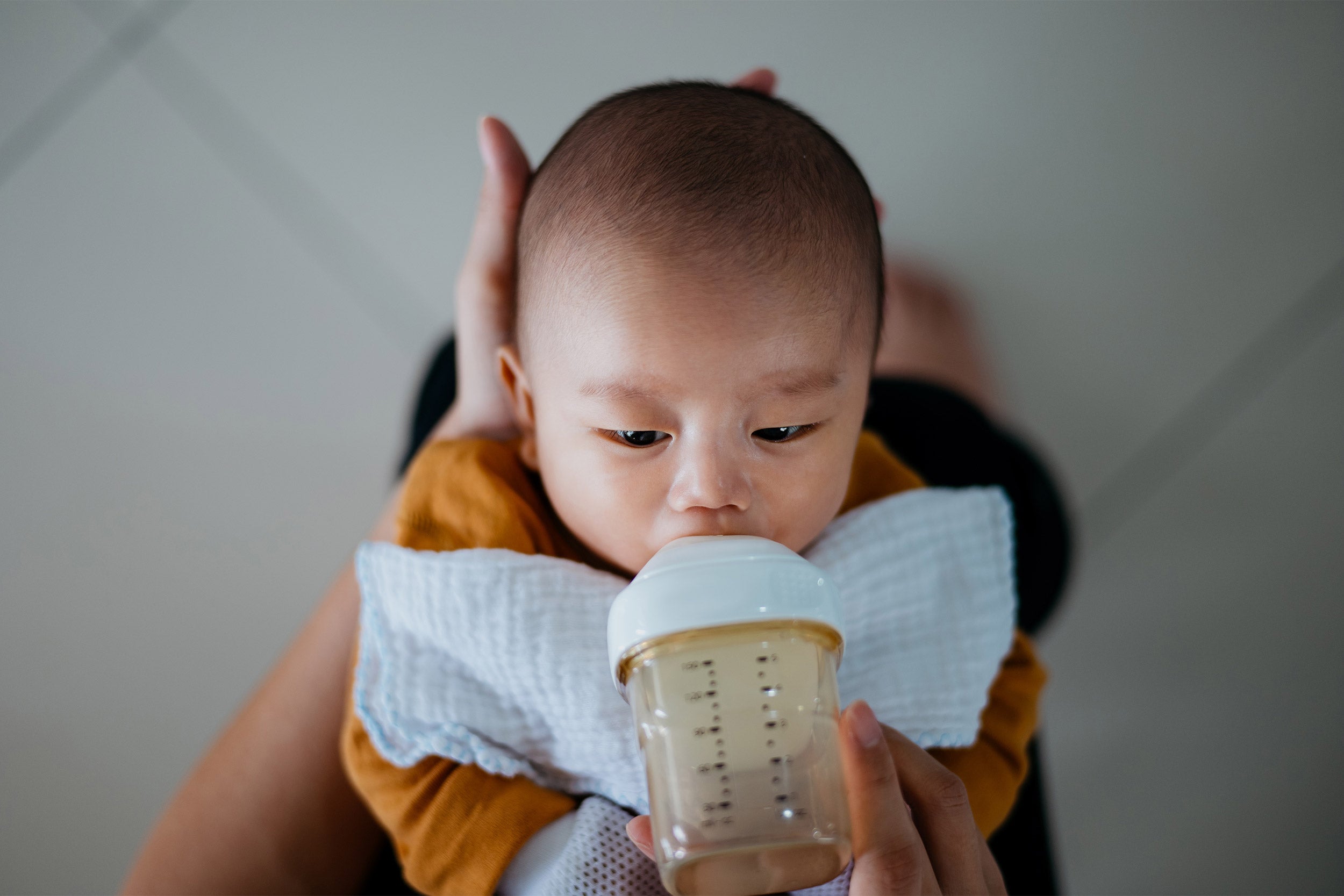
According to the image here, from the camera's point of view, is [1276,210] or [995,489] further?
[1276,210]

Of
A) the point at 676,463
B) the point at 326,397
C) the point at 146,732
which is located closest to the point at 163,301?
the point at 326,397

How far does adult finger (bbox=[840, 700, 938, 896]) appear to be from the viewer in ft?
1.70

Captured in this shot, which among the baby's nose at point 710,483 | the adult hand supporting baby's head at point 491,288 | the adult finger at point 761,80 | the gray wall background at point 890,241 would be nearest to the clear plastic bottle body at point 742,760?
the baby's nose at point 710,483

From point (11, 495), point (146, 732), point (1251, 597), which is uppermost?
point (11, 495)

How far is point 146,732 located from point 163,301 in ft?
1.92

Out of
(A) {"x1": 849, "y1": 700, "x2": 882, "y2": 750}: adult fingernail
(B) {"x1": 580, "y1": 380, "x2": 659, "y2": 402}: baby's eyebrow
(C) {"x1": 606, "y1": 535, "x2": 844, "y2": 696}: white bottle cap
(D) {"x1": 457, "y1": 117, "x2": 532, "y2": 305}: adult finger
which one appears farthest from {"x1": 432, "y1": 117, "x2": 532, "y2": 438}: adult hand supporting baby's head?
(A) {"x1": 849, "y1": 700, "x2": 882, "y2": 750}: adult fingernail

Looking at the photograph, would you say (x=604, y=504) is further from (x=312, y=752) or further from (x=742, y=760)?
(x=312, y=752)

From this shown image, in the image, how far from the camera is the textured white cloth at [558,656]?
0.68m

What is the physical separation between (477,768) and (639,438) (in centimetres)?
30

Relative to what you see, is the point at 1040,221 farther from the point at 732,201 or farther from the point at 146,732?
the point at 146,732

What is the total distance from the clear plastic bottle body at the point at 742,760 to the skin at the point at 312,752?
204mm

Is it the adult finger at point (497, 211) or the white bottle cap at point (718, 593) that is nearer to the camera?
the white bottle cap at point (718, 593)

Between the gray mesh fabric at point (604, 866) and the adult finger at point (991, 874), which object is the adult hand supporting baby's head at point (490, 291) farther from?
the adult finger at point (991, 874)

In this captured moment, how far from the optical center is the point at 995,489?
830 mm
